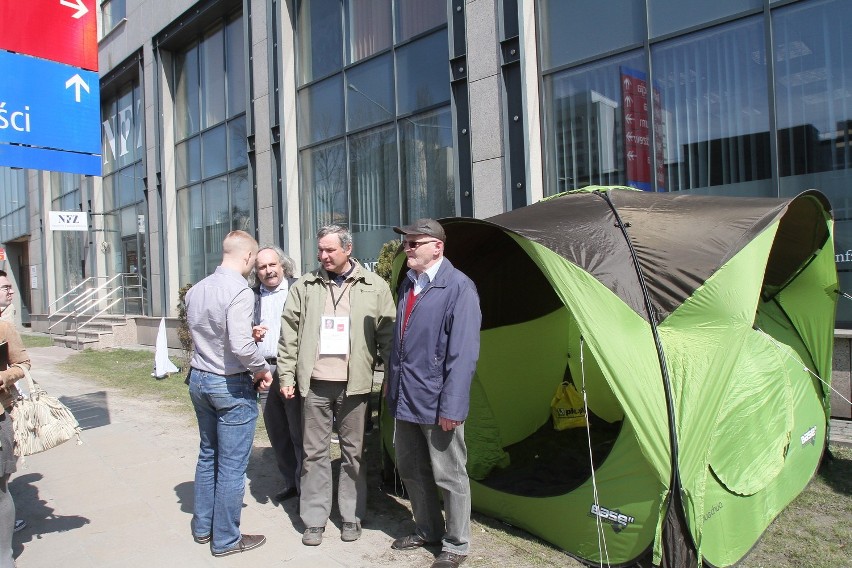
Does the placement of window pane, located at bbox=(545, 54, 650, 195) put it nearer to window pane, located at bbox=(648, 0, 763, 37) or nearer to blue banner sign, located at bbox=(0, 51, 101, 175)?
window pane, located at bbox=(648, 0, 763, 37)

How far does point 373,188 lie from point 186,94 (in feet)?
26.4

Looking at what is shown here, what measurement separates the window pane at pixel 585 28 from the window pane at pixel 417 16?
5.73 feet

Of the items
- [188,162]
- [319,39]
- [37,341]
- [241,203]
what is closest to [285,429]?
[319,39]

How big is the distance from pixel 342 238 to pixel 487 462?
214 cm

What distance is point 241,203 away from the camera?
13609 millimetres

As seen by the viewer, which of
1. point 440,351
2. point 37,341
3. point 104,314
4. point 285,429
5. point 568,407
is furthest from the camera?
point 37,341

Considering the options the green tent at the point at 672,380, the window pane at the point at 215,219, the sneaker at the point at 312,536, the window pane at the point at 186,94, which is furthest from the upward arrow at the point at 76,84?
the window pane at the point at 186,94

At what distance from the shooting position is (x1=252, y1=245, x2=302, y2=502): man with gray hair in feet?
14.5

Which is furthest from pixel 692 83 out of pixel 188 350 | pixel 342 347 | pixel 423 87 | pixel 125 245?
pixel 125 245

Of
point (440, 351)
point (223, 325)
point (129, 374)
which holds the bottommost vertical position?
point (129, 374)

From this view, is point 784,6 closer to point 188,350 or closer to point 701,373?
point 701,373

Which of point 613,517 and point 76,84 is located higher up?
point 76,84

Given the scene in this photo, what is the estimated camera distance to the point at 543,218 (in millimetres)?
3947

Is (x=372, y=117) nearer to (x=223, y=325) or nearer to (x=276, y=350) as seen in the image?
(x=276, y=350)
